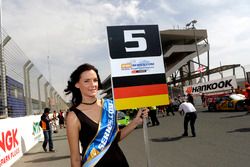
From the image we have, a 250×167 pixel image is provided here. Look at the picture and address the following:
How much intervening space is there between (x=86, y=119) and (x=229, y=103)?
2079 centimetres

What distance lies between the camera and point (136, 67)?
3.27 m

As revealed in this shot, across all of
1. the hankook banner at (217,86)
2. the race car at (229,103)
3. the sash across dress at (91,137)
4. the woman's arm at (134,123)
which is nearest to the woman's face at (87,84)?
the sash across dress at (91,137)

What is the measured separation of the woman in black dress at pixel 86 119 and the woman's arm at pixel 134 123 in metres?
0.06

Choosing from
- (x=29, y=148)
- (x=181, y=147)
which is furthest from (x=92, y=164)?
(x=29, y=148)

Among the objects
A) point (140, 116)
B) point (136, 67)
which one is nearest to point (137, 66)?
point (136, 67)

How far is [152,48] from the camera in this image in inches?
132

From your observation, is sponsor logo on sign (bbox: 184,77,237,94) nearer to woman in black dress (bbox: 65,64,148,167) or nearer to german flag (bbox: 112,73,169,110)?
german flag (bbox: 112,73,169,110)

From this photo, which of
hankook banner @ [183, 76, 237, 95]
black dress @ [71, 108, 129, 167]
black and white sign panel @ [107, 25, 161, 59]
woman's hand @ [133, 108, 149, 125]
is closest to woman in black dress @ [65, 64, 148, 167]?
black dress @ [71, 108, 129, 167]

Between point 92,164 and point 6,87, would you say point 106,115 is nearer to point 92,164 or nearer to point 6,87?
point 92,164

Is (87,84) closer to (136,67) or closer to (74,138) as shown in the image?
(74,138)

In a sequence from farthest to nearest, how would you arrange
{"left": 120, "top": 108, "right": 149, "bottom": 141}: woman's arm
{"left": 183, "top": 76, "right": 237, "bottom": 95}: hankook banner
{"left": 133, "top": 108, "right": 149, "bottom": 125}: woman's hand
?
1. {"left": 183, "top": 76, "right": 237, "bottom": 95}: hankook banner
2. {"left": 133, "top": 108, "right": 149, "bottom": 125}: woman's hand
3. {"left": 120, "top": 108, "right": 149, "bottom": 141}: woman's arm

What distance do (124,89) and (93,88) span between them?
808 millimetres

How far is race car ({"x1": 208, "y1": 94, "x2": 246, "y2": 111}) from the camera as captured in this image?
20.7 meters

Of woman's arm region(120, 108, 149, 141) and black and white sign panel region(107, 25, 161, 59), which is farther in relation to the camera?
black and white sign panel region(107, 25, 161, 59)
